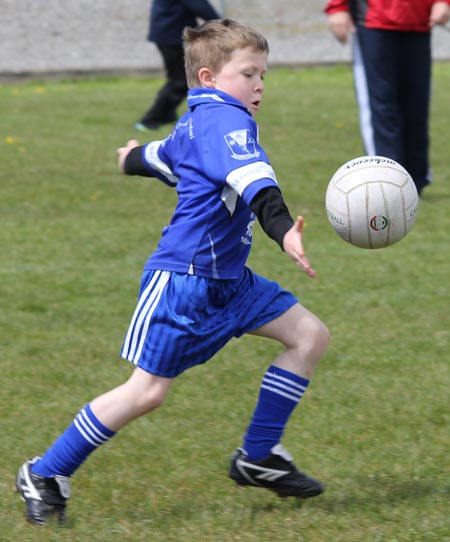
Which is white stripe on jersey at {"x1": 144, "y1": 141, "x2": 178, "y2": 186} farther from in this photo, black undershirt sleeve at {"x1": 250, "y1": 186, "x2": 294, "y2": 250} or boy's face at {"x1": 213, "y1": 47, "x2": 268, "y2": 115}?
black undershirt sleeve at {"x1": 250, "y1": 186, "x2": 294, "y2": 250}

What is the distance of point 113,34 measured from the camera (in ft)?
63.9

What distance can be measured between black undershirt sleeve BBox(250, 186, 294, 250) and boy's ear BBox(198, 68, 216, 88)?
0.57 m

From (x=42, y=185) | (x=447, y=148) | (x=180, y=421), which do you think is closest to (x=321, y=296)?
(x=180, y=421)

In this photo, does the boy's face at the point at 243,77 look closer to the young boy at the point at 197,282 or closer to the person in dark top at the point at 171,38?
the young boy at the point at 197,282

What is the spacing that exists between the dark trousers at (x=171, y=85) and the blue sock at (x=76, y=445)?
28.4 ft

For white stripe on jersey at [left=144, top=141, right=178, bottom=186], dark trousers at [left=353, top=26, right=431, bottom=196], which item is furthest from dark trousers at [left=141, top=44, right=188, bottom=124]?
white stripe on jersey at [left=144, top=141, right=178, bottom=186]

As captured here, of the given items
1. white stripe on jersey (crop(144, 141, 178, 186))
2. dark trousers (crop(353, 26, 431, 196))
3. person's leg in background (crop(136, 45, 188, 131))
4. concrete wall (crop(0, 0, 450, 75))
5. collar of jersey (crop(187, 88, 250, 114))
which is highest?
collar of jersey (crop(187, 88, 250, 114))

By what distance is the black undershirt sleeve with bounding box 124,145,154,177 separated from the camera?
431cm

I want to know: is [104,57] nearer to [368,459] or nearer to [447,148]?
[447,148]

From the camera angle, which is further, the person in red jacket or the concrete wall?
the concrete wall

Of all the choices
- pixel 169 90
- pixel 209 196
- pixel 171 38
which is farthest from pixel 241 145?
pixel 169 90

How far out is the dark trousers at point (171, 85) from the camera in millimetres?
12227

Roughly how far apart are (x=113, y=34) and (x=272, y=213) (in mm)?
16490

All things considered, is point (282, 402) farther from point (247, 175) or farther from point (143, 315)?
point (247, 175)
